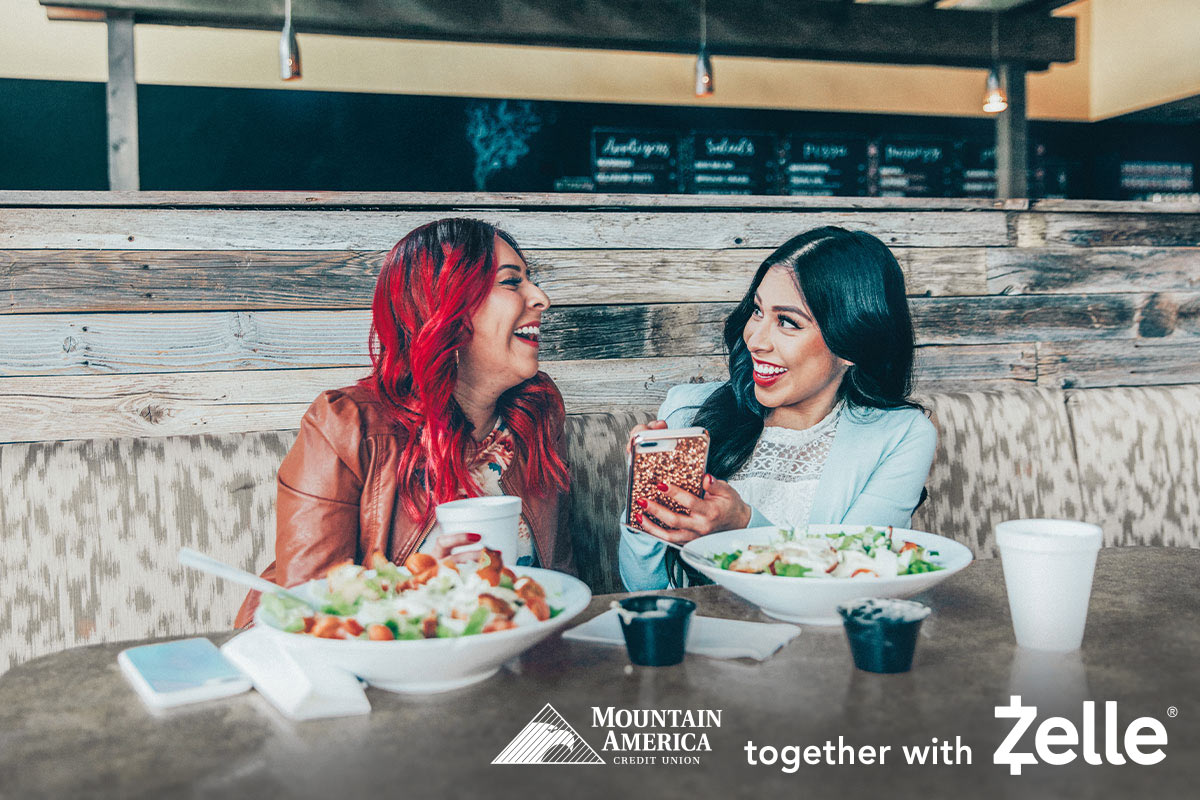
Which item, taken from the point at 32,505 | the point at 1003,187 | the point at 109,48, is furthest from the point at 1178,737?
the point at 109,48

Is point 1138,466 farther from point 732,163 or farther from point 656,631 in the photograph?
point 732,163

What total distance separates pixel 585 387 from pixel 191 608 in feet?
3.35

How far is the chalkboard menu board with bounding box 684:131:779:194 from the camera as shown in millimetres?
4352

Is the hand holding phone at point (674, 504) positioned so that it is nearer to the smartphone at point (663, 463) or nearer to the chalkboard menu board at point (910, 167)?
the smartphone at point (663, 463)

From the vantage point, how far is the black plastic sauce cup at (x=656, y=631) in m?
1.04

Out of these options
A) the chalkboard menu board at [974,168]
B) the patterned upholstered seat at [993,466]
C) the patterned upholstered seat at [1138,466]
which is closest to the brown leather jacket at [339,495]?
the patterned upholstered seat at [993,466]

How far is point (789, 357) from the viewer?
1947mm

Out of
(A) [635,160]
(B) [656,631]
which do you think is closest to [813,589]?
(B) [656,631]

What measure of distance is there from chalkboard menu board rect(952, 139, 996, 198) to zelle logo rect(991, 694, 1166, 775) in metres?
4.20

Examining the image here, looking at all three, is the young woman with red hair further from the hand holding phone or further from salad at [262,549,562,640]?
salad at [262,549,562,640]

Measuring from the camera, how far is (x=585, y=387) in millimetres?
2369

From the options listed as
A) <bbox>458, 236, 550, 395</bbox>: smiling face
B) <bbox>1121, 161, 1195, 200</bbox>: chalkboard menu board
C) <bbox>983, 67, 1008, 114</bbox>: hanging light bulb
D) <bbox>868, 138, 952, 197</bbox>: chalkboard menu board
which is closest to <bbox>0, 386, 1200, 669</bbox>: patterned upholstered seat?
<bbox>458, 236, 550, 395</bbox>: smiling face

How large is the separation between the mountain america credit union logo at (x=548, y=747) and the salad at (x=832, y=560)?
16.3 inches

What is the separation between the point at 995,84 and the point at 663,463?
2.76 metres
